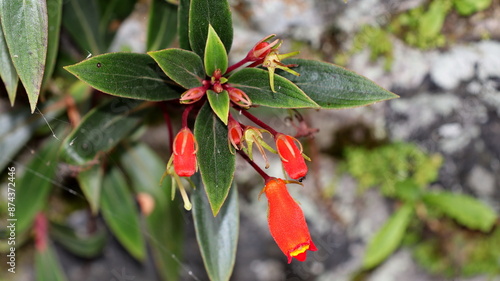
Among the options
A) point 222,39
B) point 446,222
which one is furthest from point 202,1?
point 446,222

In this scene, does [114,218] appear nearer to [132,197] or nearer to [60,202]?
[132,197]

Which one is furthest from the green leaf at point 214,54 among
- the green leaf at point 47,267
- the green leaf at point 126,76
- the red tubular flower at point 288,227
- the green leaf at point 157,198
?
the green leaf at point 47,267

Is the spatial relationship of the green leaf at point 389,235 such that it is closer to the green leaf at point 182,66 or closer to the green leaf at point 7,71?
the green leaf at point 182,66

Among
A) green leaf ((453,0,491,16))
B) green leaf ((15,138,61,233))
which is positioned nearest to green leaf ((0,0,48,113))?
green leaf ((15,138,61,233))

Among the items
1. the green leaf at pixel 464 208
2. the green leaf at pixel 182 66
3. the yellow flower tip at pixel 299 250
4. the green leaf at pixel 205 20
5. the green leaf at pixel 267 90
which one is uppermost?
the green leaf at pixel 205 20

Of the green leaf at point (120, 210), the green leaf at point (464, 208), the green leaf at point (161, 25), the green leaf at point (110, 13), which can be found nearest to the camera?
the green leaf at point (161, 25)

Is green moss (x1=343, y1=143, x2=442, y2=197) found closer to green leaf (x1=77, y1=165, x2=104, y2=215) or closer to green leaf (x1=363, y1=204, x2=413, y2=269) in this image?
green leaf (x1=363, y1=204, x2=413, y2=269)
